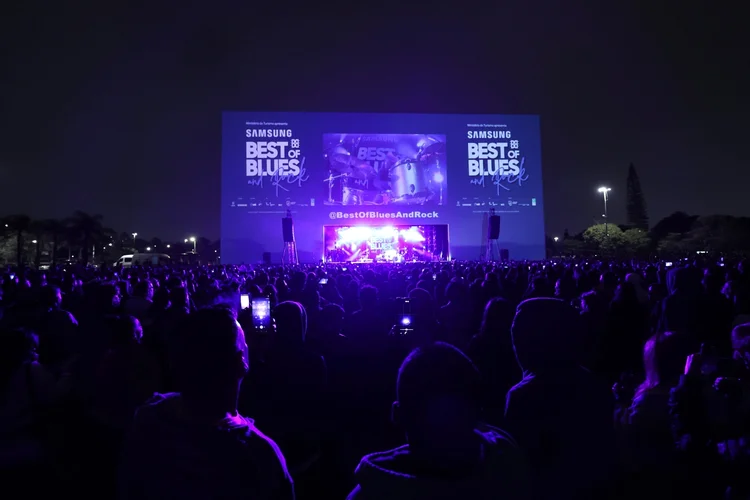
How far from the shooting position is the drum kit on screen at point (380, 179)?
28500 mm

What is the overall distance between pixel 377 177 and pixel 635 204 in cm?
7409

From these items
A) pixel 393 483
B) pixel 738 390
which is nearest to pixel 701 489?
pixel 738 390

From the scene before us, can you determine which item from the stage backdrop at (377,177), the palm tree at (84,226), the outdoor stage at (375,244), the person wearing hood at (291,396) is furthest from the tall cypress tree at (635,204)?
the person wearing hood at (291,396)

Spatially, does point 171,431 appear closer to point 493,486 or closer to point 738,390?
point 493,486

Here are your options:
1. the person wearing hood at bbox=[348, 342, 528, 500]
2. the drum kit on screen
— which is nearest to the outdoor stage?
the drum kit on screen

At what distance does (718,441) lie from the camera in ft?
7.54

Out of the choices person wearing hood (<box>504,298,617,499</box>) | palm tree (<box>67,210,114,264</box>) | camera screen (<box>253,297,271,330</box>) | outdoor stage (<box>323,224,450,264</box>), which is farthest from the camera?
palm tree (<box>67,210,114,264</box>)

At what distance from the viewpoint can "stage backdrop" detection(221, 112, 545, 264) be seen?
1104 inches

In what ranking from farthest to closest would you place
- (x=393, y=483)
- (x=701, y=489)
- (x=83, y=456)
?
(x=83, y=456) < (x=701, y=489) < (x=393, y=483)

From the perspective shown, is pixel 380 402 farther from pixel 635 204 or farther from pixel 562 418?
pixel 635 204

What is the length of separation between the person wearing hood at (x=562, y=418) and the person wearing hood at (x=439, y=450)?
80 centimetres

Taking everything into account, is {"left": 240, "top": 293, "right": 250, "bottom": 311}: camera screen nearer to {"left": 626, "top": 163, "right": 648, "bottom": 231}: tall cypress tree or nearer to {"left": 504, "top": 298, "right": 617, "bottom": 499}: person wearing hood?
{"left": 504, "top": 298, "right": 617, "bottom": 499}: person wearing hood

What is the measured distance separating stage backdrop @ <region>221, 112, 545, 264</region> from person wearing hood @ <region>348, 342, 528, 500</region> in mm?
27349

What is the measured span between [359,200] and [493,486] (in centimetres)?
2771
